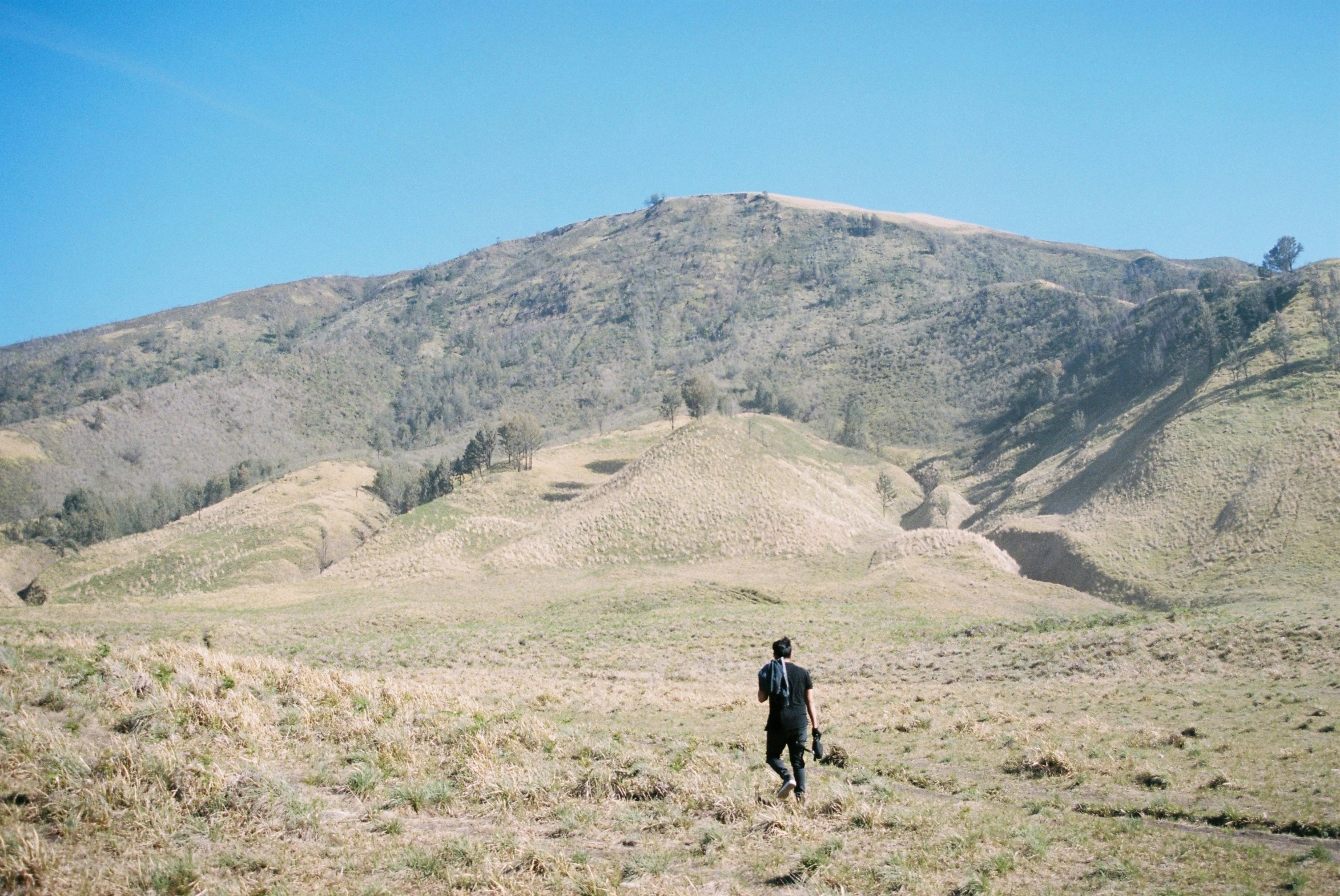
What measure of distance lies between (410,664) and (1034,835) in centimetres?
2168

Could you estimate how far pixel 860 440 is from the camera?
4252 inches

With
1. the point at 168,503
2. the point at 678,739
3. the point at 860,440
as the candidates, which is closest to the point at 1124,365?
the point at 860,440

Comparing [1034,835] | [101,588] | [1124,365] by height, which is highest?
[1124,365]

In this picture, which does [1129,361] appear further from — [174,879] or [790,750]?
[174,879]

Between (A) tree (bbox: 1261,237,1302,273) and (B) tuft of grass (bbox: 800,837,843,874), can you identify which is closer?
(B) tuft of grass (bbox: 800,837,843,874)

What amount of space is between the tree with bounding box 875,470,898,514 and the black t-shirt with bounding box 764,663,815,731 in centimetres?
7042

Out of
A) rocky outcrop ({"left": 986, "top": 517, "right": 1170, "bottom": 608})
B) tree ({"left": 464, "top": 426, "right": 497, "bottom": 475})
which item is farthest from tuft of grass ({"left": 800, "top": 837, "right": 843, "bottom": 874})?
tree ({"left": 464, "top": 426, "right": 497, "bottom": 475})

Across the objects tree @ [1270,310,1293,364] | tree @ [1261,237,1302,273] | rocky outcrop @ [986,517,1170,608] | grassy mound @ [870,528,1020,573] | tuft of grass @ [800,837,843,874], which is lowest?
rocky outcrop @ [986,517,1170,608]

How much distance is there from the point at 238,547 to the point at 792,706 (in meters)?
70.8

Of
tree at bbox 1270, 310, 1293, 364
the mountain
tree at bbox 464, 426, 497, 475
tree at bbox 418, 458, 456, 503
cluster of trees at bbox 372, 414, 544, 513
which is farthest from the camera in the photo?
tree at bbox 418, 458, 456, 503

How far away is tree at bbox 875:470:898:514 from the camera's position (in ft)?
257

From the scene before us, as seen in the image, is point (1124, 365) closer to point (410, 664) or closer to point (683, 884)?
point (410, 664)

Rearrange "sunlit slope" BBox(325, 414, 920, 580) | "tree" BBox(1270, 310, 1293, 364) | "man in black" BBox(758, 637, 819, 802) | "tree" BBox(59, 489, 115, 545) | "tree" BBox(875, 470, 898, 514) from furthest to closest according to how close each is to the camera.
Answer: "tree" BBox(59, 489, 115, 545), "tree" BBox(875, 470, 898, 514), "tree" BBox(1270, 310, 1293, 364), "sunlit slope" BBox(325, 414, 920, 580), "man in black" BBox(758, 637, 819, 802)

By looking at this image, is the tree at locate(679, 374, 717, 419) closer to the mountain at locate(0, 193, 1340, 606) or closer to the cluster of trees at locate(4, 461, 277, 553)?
the mountain at locate(0, 193, 1340, 606)
